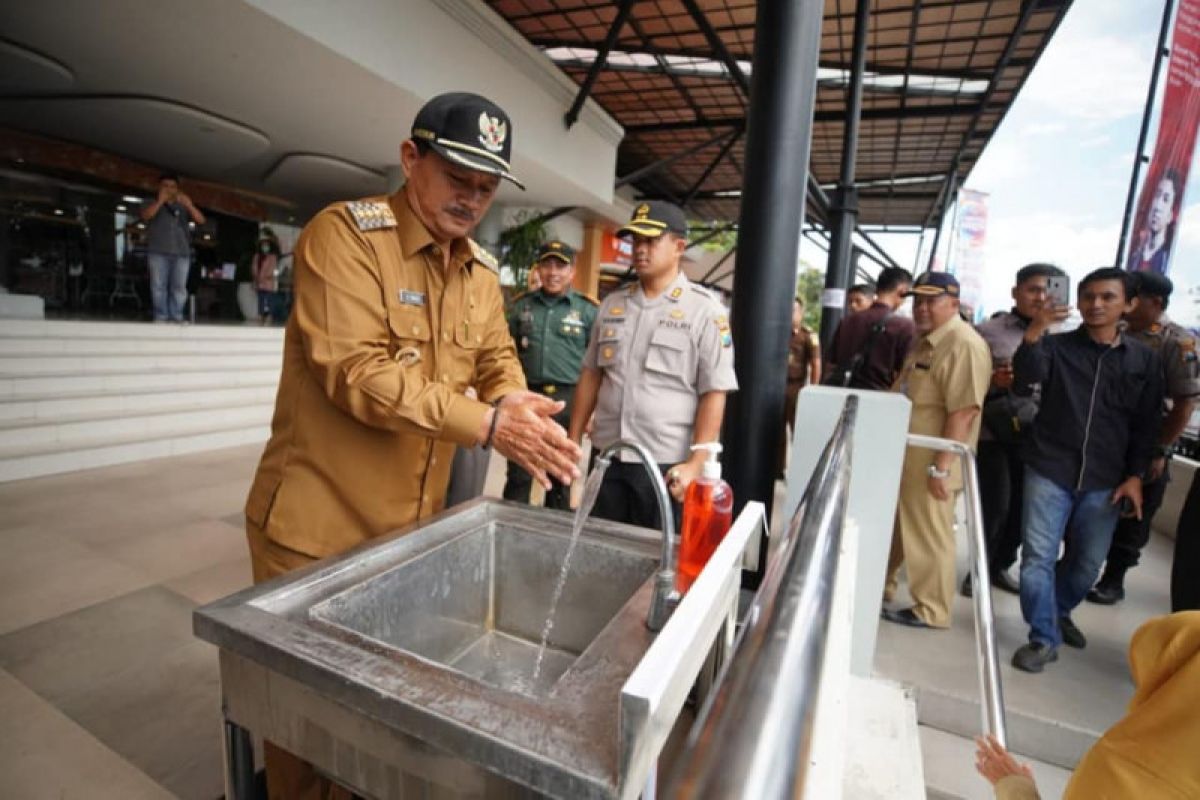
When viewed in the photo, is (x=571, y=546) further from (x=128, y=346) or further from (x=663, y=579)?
(x=128, y=346)

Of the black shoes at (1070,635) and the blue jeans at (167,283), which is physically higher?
the blue jeans at (167,283)

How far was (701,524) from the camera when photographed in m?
1.24

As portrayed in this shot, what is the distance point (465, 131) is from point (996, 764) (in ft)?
5.79

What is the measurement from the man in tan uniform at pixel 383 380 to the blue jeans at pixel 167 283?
6905 mm

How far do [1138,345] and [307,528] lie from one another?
10.5 feet

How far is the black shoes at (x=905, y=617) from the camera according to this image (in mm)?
2891

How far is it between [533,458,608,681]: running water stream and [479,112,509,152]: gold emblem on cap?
72 cm

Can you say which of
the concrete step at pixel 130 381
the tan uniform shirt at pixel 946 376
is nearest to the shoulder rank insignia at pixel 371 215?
the tan uniform shirt at pixel 946 376

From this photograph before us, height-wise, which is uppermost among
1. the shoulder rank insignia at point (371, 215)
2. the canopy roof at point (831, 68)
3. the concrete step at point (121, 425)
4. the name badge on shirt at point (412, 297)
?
the canopy roof at point (831, 68)

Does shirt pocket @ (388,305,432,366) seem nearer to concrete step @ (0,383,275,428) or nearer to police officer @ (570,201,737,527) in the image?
police officer @ (570,201,737,527)

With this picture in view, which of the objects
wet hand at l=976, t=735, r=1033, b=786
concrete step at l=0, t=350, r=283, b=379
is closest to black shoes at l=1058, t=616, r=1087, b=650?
wet hand at l=976, t=735, r=1033, b=786

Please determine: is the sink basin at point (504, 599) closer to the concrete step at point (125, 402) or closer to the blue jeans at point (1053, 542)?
the blue jeans at point (1053, 542)

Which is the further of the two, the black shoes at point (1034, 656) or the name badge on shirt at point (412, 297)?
the black shoes at point (1034, 656)

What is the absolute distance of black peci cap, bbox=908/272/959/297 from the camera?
2.95 meters
